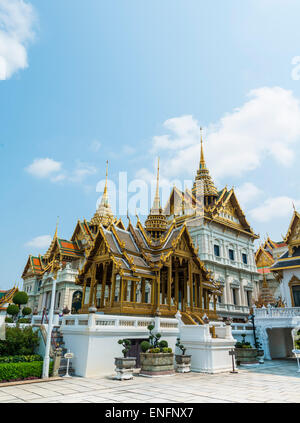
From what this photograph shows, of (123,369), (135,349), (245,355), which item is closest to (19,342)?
(123,369)

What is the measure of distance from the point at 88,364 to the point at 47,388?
2545mm

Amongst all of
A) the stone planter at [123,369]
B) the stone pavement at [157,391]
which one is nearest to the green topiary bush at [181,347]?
the stone pavement at [157,391]

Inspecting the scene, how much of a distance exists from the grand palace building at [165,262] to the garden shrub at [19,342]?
8.60ft

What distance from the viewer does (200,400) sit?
24.1ft

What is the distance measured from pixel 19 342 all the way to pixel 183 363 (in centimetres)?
652

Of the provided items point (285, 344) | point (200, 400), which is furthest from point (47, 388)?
point (285, 344)

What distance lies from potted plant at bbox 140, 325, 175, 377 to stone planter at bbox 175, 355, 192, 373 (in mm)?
798

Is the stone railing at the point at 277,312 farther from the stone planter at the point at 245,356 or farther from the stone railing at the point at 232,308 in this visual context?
the stone railing at the point at 232,308

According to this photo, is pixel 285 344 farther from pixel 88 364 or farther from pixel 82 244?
pixel 82 244

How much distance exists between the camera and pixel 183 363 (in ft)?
42.4

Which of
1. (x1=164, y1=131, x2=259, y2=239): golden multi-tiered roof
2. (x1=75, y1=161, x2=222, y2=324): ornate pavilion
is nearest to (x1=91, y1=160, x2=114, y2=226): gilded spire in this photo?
(x1=164, y1=131, x2=259, y2=239): golden multi-tiered roof

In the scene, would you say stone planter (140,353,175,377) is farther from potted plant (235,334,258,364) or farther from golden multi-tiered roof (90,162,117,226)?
golden multi-tiered roof (90,162,117,226)

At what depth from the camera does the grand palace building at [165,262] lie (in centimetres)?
1578

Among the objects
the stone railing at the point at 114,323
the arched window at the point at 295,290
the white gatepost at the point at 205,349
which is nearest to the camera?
the stone railing at the point at 114,323
